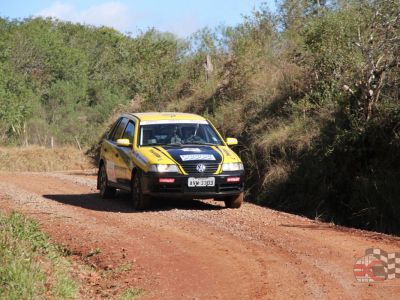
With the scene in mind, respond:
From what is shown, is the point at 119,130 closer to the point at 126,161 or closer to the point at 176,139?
the point at 126,161

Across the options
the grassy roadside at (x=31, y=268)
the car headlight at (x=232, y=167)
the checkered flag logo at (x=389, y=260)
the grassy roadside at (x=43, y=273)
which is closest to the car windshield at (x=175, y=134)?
the car headlight at (x=232, y=167)

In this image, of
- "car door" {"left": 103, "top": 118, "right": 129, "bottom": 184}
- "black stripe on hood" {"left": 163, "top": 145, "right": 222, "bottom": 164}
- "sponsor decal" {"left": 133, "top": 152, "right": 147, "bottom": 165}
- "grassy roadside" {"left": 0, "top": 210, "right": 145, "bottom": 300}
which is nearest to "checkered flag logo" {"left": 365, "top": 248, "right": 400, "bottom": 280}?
"grassy roadside" {"left": 0, "top": 210, "right": 145, "bottom": 300}

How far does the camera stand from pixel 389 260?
918 centimetres

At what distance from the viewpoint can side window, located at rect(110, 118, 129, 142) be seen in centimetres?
1571

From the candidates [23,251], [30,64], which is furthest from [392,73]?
[30,64]

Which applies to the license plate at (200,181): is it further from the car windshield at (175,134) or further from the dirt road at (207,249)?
the car windshield at (175,134)

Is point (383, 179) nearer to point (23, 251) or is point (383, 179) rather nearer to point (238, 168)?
point (238, 168)

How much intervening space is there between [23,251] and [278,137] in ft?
32.6

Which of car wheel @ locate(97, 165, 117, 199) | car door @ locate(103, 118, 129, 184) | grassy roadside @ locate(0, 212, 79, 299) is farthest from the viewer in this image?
car wheel @ locate(97, 165, 117, 199)

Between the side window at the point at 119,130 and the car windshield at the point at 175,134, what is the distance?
3.37ft

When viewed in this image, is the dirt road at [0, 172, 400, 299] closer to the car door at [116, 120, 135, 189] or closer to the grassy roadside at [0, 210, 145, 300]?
the grassy roadside at [0, 210, 145, 300]

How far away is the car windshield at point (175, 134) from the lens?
14453 millimetres
